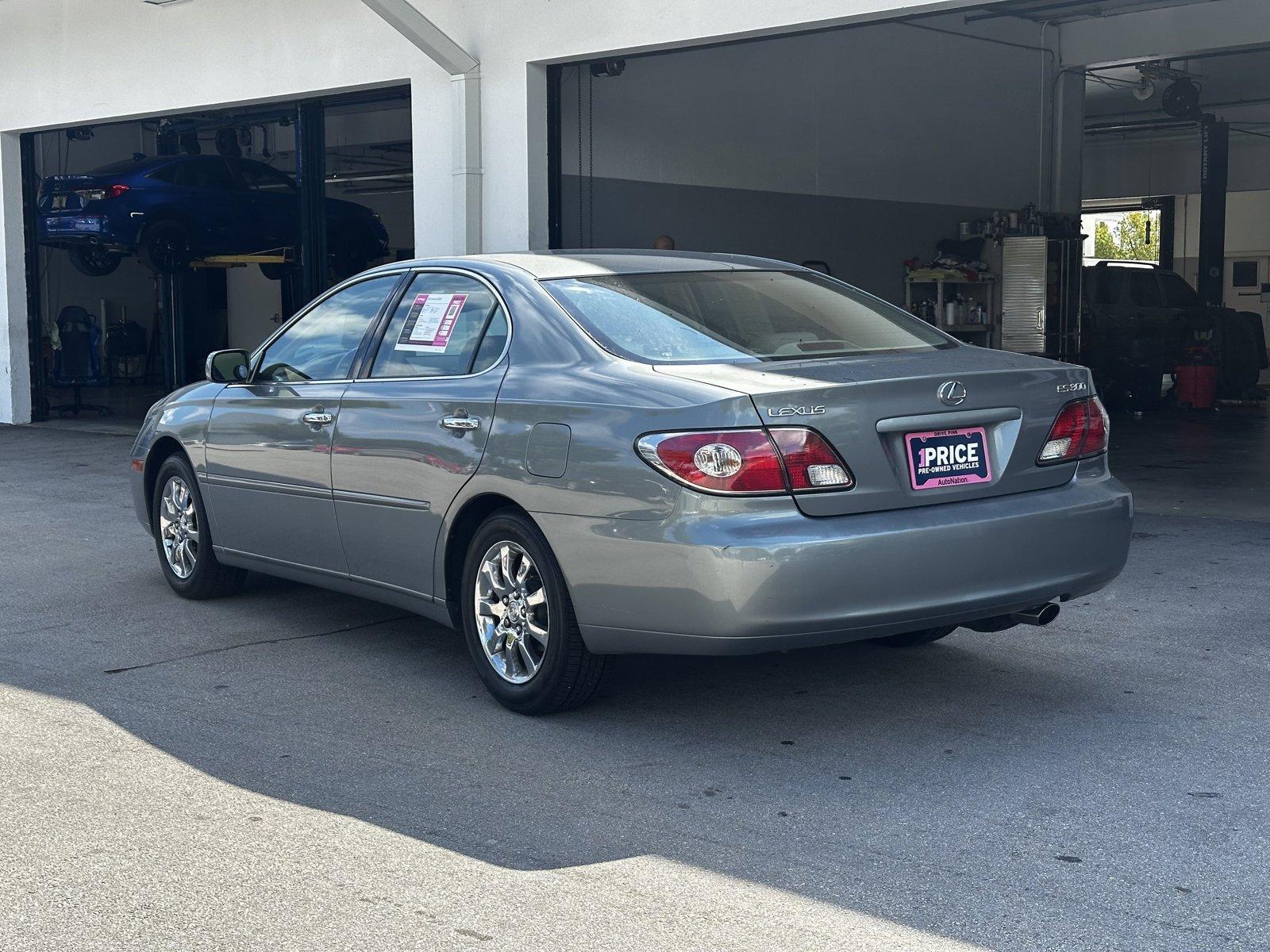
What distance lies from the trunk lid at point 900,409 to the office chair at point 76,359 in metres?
15.3

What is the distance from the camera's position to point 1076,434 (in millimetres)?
4730

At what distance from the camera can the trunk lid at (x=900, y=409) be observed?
4215mm

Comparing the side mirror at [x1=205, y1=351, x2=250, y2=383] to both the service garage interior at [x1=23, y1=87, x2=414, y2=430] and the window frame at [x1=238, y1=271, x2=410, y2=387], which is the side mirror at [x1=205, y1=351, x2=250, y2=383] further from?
the service garage interior at [x1=23, y1=87, x2=414, y2=430]

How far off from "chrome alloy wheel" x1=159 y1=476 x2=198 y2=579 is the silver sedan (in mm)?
890

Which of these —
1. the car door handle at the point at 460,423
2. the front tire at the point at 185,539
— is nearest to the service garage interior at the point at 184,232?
the front tire at the point at 185,539

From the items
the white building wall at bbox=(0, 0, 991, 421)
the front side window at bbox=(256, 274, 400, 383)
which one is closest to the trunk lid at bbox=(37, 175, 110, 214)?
the white building wall at bbox=(0, 0, 991, 421)

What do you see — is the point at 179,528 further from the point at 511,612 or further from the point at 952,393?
the point at 952,393

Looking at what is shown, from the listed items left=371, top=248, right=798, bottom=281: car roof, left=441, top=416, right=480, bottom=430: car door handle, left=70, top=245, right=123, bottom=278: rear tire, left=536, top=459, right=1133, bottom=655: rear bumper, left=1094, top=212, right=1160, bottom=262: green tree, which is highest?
left=1094, top=212, right=1160, bottom=262: green tree

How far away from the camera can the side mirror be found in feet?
20.7

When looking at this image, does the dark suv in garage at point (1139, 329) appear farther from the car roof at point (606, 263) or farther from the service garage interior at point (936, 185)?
the car roof at point (606, 263)

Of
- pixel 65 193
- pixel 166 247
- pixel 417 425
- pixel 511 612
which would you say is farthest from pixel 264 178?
pixel 511 612

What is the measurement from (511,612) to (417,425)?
0.77m

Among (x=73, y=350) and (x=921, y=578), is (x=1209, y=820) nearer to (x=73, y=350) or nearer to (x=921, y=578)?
(x=921, y=578)

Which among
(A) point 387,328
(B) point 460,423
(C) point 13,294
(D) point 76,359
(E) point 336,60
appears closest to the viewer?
(B) point 460,423
